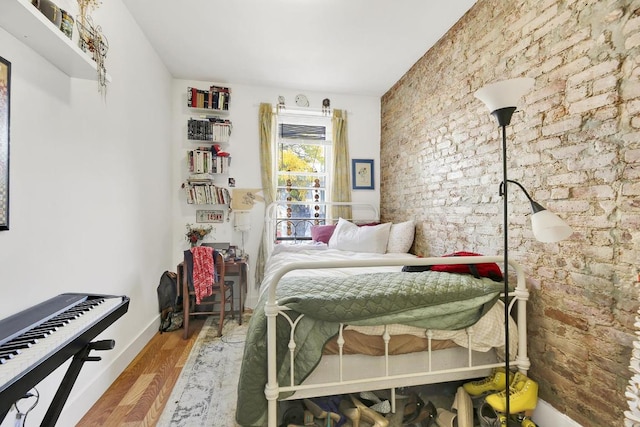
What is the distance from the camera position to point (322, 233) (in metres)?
3.36

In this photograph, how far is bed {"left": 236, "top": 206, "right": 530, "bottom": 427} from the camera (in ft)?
4.24

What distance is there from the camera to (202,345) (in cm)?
249

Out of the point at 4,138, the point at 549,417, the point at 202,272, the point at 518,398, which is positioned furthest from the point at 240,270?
the point at 549,417

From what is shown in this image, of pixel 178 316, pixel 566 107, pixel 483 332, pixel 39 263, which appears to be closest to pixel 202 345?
pixel 178 316

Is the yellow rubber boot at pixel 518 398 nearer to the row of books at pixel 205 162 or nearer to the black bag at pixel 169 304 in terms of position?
the black bag at pixel 169 304

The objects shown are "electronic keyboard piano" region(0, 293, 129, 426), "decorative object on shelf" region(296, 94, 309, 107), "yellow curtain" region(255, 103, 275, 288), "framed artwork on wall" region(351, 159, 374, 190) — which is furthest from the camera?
"framed artwork on wall" region(351, 159, 374, 190)

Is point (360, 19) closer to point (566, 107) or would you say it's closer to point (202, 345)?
point (566, 107)

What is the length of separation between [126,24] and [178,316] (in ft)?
8.44

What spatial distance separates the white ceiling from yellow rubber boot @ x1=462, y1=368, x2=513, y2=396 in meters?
2.46

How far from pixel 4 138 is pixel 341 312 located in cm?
152

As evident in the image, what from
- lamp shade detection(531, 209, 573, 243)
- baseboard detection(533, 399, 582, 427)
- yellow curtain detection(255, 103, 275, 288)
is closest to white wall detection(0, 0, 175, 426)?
yellow curtain detection(255, 103, 275, 288)

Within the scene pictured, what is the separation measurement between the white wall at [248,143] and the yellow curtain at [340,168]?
0.39 ft

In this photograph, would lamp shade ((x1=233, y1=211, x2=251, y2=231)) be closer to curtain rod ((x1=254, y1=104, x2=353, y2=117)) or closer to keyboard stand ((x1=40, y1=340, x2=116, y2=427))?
curtain rod ((x1=254, y1=104, x2=353, y2=117))

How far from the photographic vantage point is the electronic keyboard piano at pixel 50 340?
2.38 feet
